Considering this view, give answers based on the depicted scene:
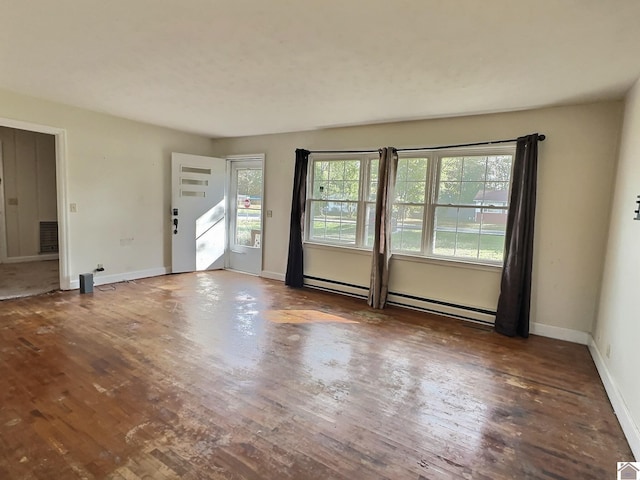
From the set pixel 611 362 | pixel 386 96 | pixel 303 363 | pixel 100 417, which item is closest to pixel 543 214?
pixel 611 362

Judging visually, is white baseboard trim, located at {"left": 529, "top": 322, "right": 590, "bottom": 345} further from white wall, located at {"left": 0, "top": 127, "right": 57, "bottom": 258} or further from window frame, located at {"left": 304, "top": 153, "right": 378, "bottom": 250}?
white wall, located at {"left": 0, "top": 127, "right": 57, "bottom": 258}

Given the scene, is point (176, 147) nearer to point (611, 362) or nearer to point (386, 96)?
point (386, 96)

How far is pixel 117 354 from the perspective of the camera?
114 inches

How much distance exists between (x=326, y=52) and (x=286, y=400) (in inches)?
96.5

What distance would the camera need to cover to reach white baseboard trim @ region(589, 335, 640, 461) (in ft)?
6.44

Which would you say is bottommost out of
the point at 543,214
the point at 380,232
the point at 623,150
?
the point at 380,232

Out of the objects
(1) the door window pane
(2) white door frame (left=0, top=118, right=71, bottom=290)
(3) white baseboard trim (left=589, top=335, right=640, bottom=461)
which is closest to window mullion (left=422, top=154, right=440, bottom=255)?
(3) white baseboard trim (left=589, top=335, right=640, bottom=461)

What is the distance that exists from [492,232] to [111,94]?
450 cm

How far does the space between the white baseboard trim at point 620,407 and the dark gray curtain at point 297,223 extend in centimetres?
364

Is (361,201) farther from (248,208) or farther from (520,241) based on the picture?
(248,208)

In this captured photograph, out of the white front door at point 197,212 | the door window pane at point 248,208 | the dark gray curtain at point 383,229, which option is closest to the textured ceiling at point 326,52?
the dark gray curtain at point 383,229

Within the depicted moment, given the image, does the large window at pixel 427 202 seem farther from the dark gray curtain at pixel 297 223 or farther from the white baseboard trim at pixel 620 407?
the white baseboard trim at pixel 620 407

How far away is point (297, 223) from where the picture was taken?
17.4 feet

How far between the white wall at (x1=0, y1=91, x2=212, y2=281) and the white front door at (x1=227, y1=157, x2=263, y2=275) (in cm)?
95
